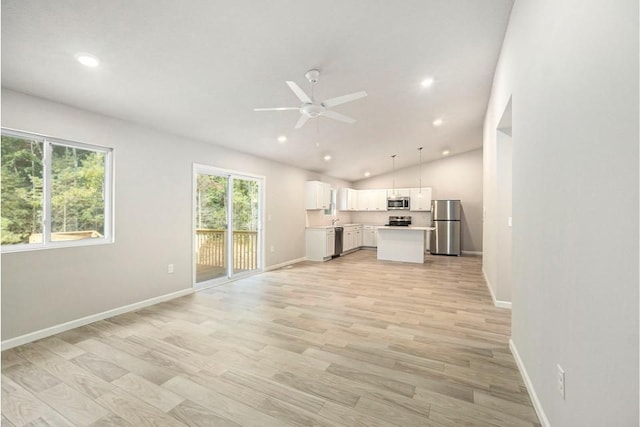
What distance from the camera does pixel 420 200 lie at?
907cm

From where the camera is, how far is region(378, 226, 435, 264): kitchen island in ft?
22.9

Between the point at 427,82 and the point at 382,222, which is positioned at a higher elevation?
the point at 427,82

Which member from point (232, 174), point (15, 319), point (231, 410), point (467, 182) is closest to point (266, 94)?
point (232, 174)

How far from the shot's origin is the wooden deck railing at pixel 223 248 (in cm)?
497

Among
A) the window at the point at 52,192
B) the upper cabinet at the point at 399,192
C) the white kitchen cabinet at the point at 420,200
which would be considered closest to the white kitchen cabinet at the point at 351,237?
the upper cabinet at the point at 399,192

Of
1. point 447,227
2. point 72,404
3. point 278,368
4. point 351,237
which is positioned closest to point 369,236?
point 351,237

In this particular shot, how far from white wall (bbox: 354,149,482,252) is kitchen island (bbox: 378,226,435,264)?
7.33 ft

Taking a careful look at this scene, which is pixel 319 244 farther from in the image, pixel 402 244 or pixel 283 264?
pixel 402 244

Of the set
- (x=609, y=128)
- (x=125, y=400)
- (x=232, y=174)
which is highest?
(x=232, y=174)

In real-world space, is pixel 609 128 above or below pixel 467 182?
below

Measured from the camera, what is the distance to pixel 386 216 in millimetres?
10016

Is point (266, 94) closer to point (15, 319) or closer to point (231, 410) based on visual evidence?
point (231, 410)

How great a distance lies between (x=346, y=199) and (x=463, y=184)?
11.9 ft

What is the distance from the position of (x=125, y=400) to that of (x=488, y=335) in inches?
127
